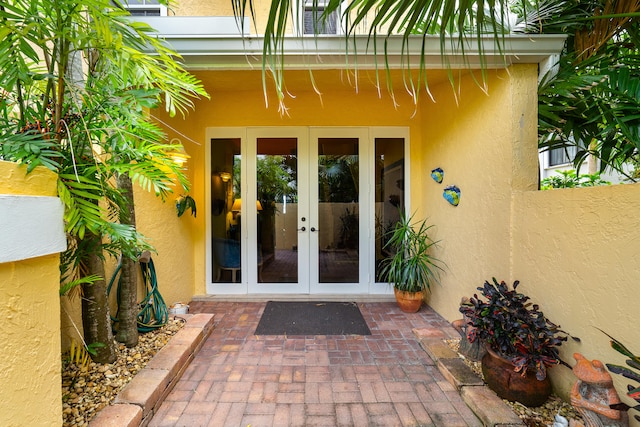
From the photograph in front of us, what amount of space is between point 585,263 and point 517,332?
0.59 m

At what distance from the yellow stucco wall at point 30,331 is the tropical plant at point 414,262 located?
9.67 feet

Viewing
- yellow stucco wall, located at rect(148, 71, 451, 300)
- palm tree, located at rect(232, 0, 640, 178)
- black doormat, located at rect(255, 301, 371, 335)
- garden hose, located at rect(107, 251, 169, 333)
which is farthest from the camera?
yellow stucco wall, located at rect(148, 71, 451, 300)

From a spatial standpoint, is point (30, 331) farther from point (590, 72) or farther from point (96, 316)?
point (590, 72)

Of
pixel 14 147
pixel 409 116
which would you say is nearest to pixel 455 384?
pixel 14 147

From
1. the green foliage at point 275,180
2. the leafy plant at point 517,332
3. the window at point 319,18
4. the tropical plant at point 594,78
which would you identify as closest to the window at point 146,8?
the window at point 319,18

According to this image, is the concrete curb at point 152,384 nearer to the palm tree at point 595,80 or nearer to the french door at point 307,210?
the french door at point 307,210

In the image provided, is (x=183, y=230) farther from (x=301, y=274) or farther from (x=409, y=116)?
(x=409, y=116)

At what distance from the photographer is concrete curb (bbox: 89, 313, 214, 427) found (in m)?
1.54

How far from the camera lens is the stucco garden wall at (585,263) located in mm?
1493

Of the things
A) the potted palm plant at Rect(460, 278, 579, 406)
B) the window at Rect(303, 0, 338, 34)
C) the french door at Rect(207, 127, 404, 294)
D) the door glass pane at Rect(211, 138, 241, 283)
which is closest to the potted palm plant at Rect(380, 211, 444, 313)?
the french door at Rect(207, 127, 404, 294)

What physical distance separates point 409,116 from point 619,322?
3103mm

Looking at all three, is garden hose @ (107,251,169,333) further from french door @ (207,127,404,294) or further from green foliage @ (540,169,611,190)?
green foliage @ (540,169,611,190)

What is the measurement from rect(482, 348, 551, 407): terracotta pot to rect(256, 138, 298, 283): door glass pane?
8.55ft

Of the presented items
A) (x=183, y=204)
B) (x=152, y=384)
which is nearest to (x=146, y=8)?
(x=183, y=204)
